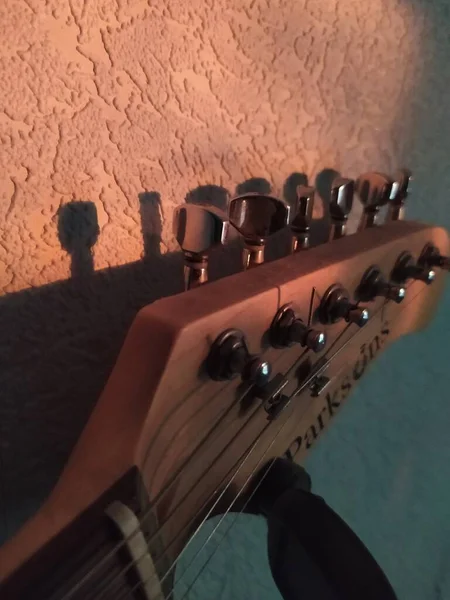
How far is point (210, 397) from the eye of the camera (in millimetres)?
333

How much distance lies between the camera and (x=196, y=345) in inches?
11.8

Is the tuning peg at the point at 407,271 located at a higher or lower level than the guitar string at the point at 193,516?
higher

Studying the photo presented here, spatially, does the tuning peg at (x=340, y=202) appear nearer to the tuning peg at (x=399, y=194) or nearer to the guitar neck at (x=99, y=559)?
the tuning peg at (x=399, y=194)

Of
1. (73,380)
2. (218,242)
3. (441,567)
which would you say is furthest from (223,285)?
(441,567)

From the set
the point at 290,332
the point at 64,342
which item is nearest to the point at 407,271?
the point at 290,332

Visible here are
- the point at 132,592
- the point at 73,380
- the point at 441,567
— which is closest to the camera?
the point at 132,592

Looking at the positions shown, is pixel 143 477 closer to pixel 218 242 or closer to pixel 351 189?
Answer: pixel 218 242

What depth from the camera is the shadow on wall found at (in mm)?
358

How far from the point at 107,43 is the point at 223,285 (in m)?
0.15

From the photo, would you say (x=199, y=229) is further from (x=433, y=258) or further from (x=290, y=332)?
(x=433, y=258)

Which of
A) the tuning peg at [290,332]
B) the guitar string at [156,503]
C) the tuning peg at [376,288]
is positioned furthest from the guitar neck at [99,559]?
the tuning peg at [376,288]

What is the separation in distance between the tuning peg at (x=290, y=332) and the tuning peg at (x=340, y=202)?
4.8 inches

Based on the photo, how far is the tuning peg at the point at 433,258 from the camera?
0.50 m

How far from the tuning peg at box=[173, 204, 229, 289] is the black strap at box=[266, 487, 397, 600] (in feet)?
0.52
